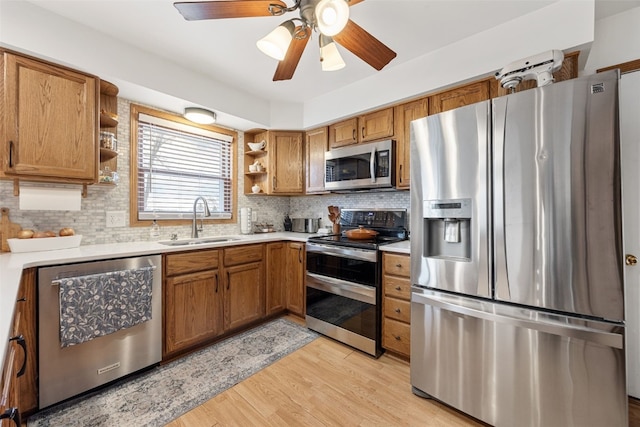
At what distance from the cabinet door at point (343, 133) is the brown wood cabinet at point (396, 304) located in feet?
4.46

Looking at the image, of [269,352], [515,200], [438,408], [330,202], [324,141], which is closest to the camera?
[515,200]

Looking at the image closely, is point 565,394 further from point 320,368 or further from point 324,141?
point 324,141

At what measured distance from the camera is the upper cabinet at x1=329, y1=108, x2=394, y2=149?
8.45 feet

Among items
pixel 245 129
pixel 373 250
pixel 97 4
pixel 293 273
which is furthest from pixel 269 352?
pixel 97 4

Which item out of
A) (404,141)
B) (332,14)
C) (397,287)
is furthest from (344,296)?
(332,14)

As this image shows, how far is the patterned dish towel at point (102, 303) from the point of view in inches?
62.7

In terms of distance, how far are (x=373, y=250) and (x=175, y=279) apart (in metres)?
1.63

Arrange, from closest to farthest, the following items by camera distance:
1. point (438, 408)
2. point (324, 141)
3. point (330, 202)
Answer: point (438, 408)
point (324, 141)
point (330, 202)

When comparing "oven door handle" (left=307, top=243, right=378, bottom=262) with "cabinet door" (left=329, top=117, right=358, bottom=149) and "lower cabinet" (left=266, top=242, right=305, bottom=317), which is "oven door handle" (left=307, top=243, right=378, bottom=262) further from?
"cabinet door" (left=329, top=117, right=358, bottom=149)

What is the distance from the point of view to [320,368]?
205cm

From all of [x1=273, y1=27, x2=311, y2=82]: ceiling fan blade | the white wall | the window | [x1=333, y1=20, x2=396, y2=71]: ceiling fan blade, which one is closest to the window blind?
the window

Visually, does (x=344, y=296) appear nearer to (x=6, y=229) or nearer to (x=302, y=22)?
(x=302, y=22)

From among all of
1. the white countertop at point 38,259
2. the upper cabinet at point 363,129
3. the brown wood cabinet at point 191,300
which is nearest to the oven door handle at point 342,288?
the white countertop at point 38,259

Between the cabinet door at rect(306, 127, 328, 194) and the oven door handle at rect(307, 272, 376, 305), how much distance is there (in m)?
1.06
